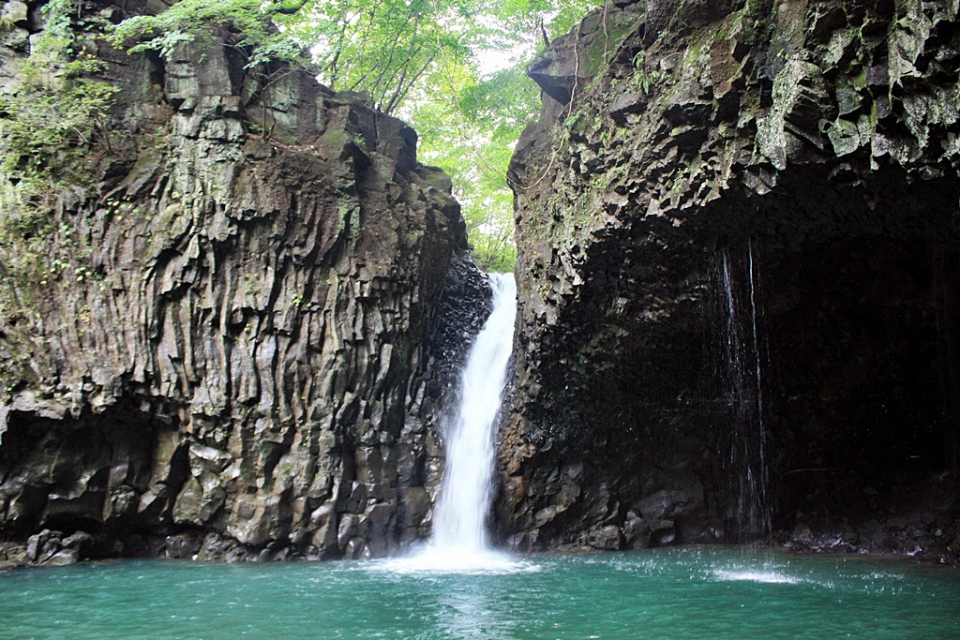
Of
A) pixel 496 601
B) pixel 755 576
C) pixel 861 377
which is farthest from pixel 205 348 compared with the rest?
pixel 861 377

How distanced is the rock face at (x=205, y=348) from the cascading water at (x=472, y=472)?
0.42m

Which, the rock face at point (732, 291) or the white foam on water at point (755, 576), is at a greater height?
the rock face at point (732, 291)

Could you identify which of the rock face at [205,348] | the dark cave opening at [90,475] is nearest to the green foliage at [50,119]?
the rock face at [205,348]

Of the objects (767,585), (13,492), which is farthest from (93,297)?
(767,585)

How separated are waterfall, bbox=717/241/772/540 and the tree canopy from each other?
545 centimetres

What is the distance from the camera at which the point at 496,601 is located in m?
8.37

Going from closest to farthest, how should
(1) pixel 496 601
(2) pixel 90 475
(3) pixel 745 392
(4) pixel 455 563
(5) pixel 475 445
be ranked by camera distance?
(1) pixel 496 601, (4) pixel 455 563, (2) pixel 90 475, (3) pixel 745 392, (5) pixel 475 445

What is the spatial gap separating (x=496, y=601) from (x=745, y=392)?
6457mm

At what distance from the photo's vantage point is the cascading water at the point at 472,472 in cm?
1157

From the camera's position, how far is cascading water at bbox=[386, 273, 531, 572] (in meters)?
11.6

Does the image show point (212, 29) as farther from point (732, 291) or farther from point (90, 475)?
point (732, 291)

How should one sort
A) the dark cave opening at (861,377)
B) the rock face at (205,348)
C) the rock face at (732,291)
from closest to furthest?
the rock face at (732,291) → the dark cave opening at (861,377) → the rock face at (205,348)

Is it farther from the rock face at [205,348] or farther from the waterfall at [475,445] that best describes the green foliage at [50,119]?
the waterfall at [475,445]

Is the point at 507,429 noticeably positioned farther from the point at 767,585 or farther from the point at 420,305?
the point at 767,585
